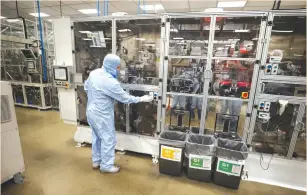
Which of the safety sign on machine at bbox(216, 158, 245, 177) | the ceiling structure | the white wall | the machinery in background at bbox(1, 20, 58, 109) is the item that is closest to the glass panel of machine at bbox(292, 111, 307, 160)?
the white wall

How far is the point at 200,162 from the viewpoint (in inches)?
74.7

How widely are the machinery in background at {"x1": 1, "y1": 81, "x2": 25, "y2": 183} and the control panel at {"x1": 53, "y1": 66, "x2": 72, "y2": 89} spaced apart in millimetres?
1033

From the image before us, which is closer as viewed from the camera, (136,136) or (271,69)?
(271,69)

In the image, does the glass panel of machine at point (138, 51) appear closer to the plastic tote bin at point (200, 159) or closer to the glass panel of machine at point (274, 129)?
the plastic tote bin at point (200, 159)

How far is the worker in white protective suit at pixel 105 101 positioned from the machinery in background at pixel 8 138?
29.1 inches

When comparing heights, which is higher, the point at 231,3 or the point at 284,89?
the point at 231,3

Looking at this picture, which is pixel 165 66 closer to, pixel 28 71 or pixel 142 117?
pixel 142 117

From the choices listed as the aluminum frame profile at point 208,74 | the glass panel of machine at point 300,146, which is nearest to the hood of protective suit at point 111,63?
the aluminum frame profile at point 208,74

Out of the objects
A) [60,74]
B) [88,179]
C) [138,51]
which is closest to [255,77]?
[138,51]

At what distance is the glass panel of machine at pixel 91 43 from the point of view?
2432 millimetres

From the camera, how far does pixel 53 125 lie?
11.7 feet

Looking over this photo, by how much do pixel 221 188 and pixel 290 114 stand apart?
3.86 ft

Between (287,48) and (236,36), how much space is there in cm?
Answer: 57

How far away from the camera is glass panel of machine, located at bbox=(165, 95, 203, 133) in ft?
7.34
